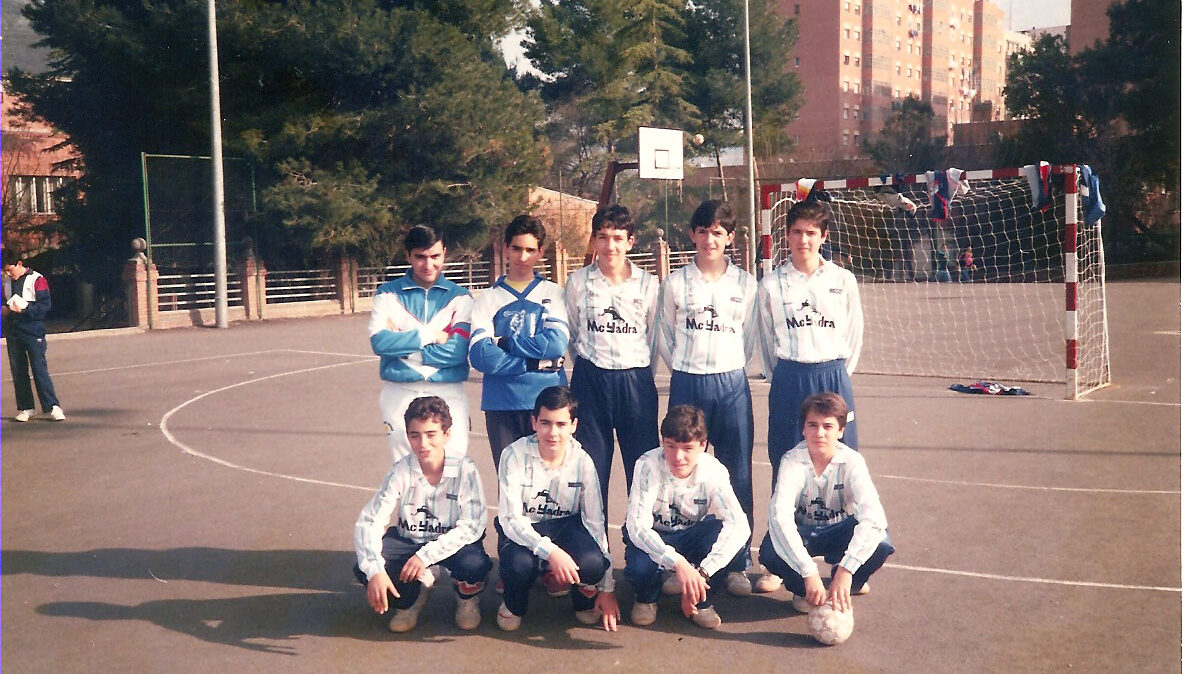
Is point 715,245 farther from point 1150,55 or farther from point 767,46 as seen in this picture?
point 767,46

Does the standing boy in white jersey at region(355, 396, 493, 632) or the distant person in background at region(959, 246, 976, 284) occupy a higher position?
the distant person in background at region(959, 246, 976, 284)

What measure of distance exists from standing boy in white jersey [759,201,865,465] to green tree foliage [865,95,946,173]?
53059 mm

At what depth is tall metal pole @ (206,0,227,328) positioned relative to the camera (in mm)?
24000

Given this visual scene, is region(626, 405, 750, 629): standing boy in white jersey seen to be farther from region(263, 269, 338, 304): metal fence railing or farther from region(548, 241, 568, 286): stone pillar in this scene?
region(548, 241, 568, 286): stone pillar

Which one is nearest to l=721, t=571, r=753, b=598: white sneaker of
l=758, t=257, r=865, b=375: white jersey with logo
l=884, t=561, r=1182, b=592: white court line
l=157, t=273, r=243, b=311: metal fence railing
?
l=884, t=561, r=1182, b=592: white court line

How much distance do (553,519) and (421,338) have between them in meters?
1.11

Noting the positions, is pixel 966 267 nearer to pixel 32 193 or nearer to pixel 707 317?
pixel 32 193

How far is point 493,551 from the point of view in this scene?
21.8ft

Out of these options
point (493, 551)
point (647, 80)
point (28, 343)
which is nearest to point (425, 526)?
point (493, 551)

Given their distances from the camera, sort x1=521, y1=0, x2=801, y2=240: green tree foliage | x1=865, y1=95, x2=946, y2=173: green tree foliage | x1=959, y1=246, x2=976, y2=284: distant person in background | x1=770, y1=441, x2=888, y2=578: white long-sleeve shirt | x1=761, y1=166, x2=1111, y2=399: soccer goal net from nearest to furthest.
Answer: x1=770, y1=441, x2=888, y2=578: white long-sleeve shirt < x1=761, y1=166, x2=1111, y2=399: soccer goal net < x1=959, y1=246, x2=976, y2=284: distant person in background < x1=521, y1=0, x2=801, y2=240: green tree foliage < x1=865, y1=95, x2=946, y2=173: green tree foliage

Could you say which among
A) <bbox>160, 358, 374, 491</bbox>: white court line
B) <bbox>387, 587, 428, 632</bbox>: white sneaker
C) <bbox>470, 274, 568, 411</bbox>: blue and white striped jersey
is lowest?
<bbox>387, 587, 428, 632</bbox>: white sneaker

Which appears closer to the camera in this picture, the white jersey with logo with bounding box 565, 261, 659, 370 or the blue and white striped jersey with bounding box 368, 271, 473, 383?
the blue and white striped jersey with bounding box 368, 271, 473, 383

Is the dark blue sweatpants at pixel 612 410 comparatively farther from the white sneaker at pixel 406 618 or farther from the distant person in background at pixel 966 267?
the distant person in background at pixel 966 267

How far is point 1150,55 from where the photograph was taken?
40.3m
